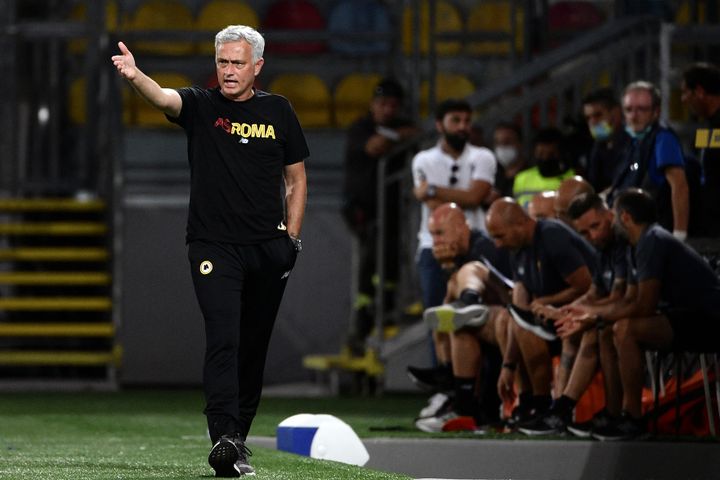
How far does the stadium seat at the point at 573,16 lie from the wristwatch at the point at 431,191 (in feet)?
20.4

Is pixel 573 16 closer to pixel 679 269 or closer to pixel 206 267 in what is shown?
pixel 679 269

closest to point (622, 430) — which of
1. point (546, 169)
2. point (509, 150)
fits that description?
point (546, 169)

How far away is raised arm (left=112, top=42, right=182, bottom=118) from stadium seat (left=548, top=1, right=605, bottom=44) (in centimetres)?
1137

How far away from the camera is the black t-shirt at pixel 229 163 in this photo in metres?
6.23

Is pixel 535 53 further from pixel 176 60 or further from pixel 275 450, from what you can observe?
pixel 275 450

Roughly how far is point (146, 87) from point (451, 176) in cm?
577

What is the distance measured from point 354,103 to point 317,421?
9009 mm

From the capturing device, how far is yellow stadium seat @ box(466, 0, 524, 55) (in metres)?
17.0

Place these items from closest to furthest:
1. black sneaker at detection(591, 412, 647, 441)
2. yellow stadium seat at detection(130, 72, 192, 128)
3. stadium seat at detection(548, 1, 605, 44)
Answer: black sneaker at detection(591, 412, 647, 441), yellow stadium seat at detection(130, 72, 192, 128), stadium seat at detection(548, 1, 605, 44)

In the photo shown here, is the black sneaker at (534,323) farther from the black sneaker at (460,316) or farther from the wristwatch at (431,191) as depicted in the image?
the wristwatch at (431,191)

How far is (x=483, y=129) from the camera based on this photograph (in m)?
13.0

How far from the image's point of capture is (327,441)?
761cm

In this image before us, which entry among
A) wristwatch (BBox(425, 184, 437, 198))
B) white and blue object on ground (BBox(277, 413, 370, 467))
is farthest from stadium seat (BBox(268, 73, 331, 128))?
white and blue object on ground (BBox(277, 413, 370, 467))

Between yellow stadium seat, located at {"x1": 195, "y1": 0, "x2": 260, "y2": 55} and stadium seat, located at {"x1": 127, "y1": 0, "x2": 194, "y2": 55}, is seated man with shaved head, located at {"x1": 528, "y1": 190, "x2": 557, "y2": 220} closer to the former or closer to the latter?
stadium seat, located at {"x1": 127, "y1": 0, "x2": 194, "y2": 55}
